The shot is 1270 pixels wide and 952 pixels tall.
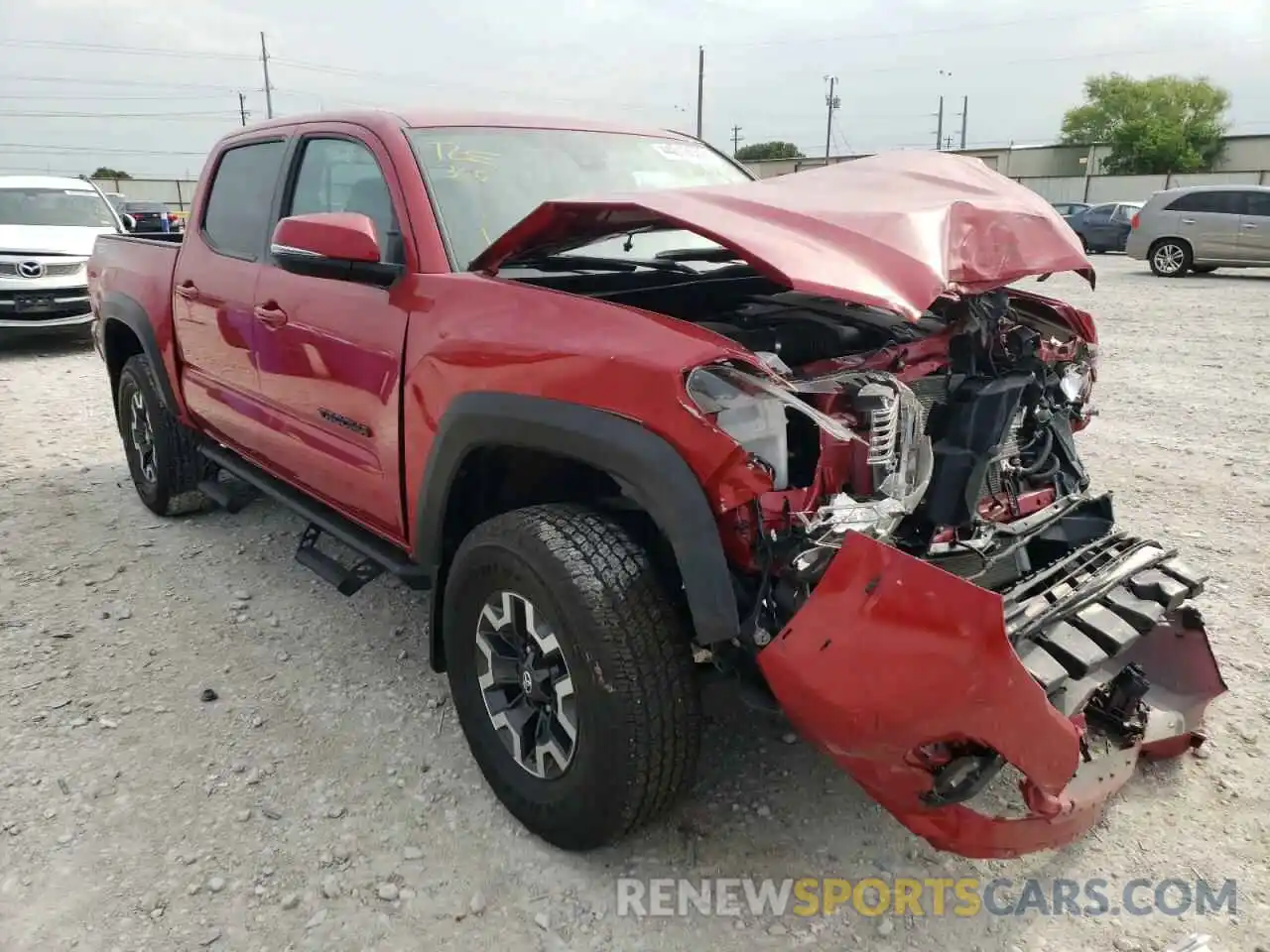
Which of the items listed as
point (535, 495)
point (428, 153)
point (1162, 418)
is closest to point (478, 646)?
point (535, 495)

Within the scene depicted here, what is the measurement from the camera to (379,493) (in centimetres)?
302

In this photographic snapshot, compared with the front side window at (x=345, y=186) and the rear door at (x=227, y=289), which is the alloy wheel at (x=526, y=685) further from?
the rear door at (x=227, y=289)

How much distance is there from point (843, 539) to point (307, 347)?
207 centimetres

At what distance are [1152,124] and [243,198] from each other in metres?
65.2

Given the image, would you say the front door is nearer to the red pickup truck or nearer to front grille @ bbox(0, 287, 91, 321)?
the red pickup truck

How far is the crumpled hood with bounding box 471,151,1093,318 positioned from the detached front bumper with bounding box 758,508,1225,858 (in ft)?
2.13

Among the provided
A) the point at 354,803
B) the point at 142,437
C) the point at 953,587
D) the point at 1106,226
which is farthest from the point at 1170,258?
the point at 354,803

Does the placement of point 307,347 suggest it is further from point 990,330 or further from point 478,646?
point 990,330

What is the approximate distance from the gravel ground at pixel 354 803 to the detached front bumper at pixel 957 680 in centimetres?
38

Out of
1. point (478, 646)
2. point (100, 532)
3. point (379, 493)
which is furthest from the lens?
point (100, 532)

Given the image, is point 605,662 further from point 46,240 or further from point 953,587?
point 46,240

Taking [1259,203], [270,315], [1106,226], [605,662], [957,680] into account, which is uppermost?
[1259,203]

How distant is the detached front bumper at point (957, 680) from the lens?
1777 millimetres

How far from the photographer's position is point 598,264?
2988mm
